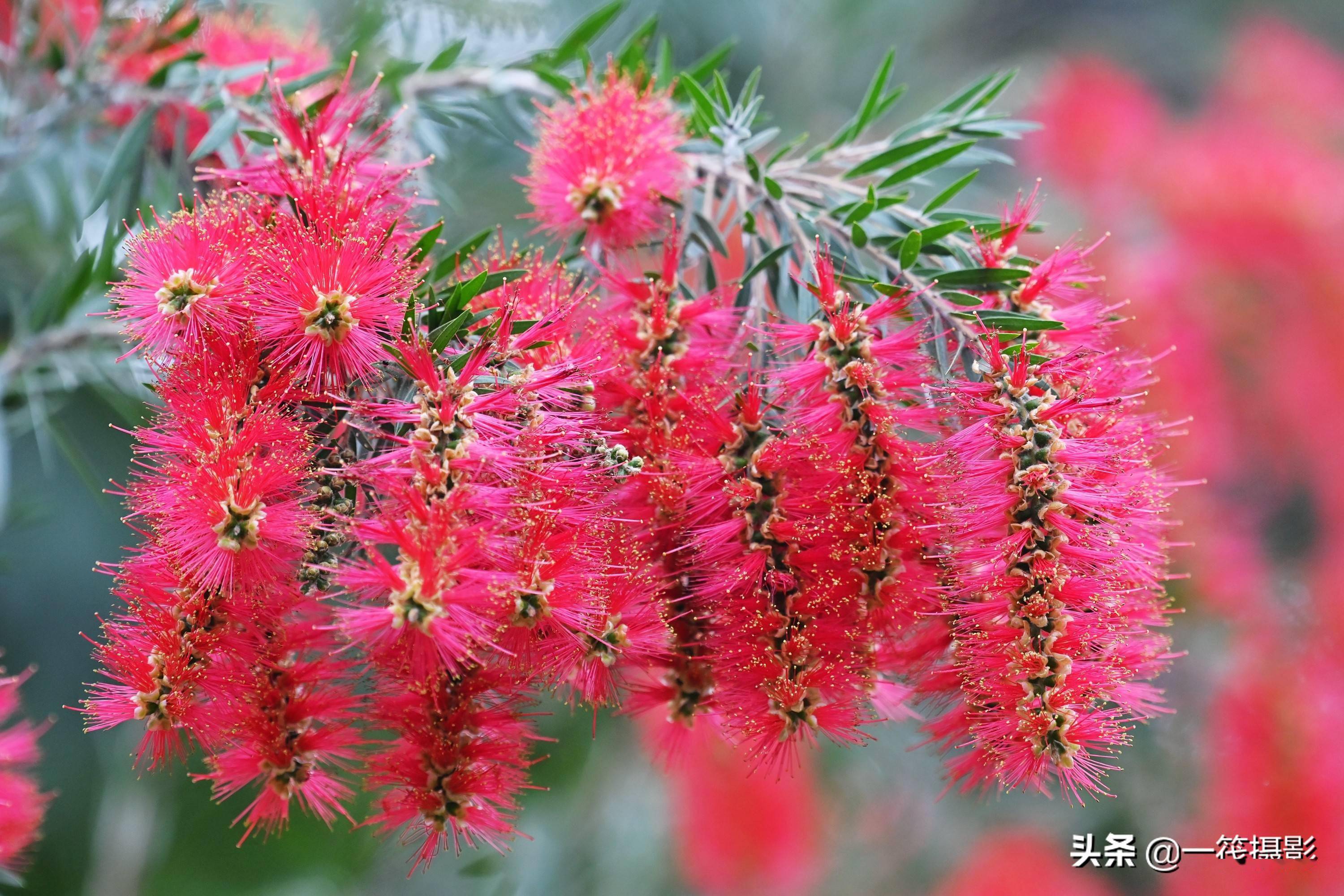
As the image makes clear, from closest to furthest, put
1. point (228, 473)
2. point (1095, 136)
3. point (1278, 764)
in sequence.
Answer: point (228, 473) < point (1278, 764) < point (1095, 136)

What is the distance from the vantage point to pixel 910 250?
99cm

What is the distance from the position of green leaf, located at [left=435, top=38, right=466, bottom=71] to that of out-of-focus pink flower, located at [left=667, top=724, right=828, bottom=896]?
223cm

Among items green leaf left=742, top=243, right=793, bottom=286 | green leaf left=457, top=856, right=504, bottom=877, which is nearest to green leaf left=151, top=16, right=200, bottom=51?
green leaf left=742, top=243, right=793, bottom=286

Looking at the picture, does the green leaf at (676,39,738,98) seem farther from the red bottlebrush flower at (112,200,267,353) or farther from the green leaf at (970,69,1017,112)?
the red bottlebrush flower at (112,200,267,353)

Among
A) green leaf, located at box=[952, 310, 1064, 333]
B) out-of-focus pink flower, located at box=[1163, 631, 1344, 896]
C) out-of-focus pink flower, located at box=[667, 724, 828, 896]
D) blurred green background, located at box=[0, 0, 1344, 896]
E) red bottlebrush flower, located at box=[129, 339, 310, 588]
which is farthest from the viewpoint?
out-of-focus pink flower, located at box=[667, 724, 828, 896]

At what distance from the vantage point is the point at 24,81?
1459mm

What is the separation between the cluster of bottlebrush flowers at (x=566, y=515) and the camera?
834 mm

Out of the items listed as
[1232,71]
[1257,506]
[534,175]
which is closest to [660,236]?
[534,175]

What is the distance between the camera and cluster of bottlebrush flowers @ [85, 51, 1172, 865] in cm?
83

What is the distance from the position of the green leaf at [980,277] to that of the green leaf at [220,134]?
86 cm

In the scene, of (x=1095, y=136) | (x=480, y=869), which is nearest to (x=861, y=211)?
(x=480, y=869)

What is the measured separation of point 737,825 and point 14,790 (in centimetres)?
244

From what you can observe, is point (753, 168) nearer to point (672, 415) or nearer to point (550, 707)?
point (672, 415)

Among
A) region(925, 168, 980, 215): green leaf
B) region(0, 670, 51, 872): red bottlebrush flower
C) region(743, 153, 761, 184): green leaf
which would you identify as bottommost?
region(0, 670, 51, 872): red bottlebrush flower
